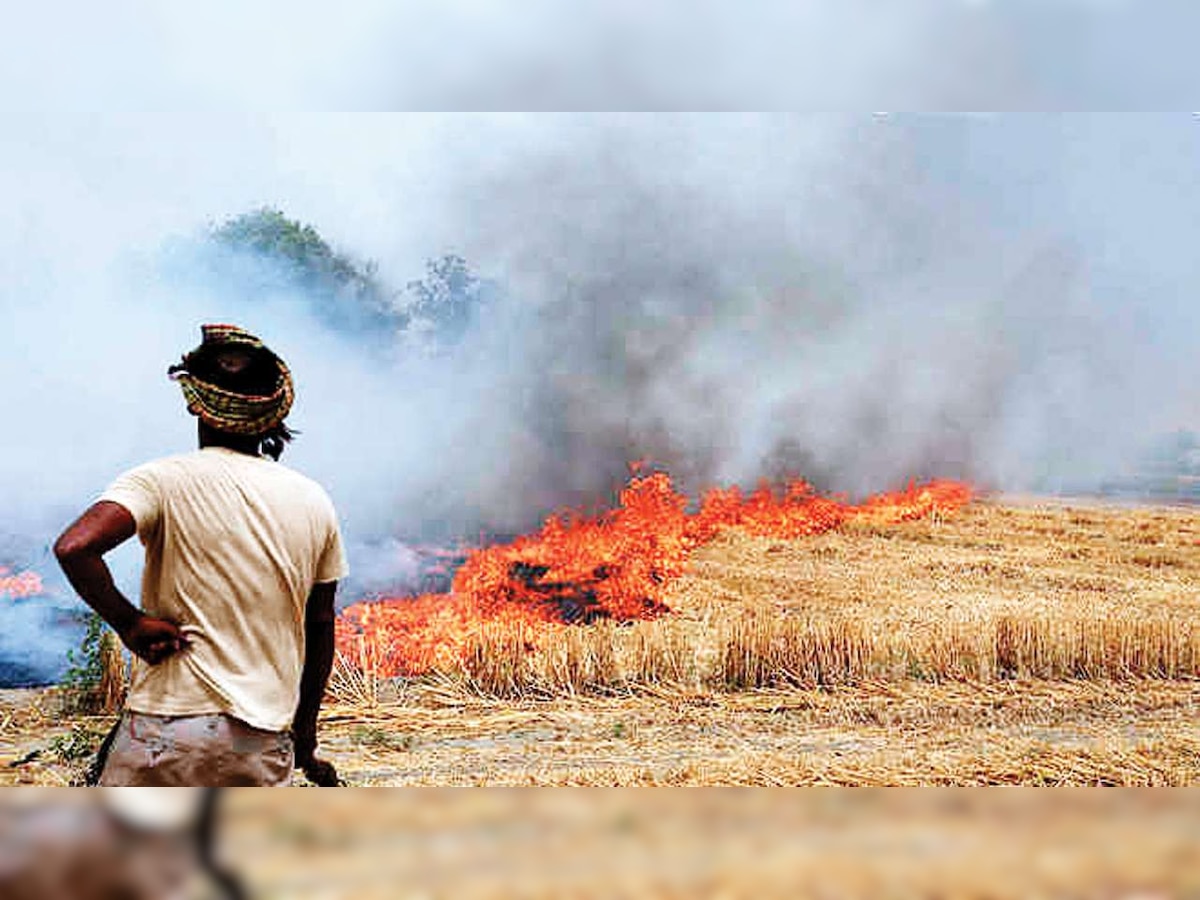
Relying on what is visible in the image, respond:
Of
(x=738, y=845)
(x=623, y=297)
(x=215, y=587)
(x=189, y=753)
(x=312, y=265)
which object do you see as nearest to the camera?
(x=738, y=845)

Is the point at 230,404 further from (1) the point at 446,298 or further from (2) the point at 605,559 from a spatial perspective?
(2) the point at 605,559

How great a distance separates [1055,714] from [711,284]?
1791 mm

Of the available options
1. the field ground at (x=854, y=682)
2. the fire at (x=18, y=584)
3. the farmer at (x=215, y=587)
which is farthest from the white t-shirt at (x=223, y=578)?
the fire at (x=18, y=584)

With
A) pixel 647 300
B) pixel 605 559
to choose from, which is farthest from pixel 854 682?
pixel 647 300

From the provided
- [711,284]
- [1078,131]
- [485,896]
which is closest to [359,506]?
[711,284]

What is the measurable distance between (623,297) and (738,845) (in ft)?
12.4

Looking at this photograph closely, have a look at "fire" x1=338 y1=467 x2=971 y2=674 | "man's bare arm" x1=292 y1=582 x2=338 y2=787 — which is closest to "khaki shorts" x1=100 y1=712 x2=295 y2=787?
"man's bare arm" x1=292 y1=582 x2=338 y2=787

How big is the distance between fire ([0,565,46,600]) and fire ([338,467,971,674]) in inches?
40.8

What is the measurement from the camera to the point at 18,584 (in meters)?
3.89

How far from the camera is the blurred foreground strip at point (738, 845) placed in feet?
1.19

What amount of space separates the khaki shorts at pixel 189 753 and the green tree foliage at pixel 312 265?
211cm

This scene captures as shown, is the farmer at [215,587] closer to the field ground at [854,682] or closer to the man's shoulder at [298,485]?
the man's shoulder at [298,485]

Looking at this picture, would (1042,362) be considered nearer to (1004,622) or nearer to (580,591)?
(1004,622)

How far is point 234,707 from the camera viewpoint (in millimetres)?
2100
